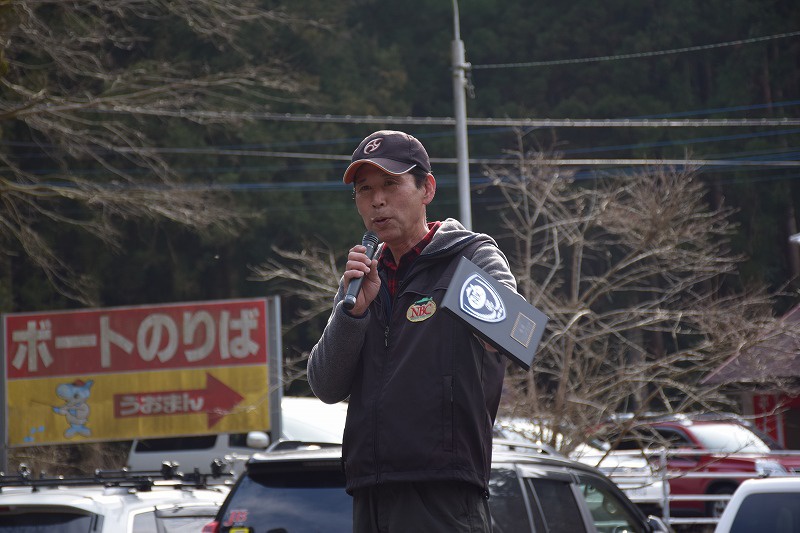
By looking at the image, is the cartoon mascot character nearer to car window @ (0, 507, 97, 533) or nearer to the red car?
the red car

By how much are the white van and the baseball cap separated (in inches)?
462

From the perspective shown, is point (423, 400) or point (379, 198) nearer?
point (423, 400)

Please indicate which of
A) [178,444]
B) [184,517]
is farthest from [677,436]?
[184,517]

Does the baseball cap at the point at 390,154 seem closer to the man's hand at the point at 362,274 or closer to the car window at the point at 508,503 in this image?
the man's hand at the point at 362,274

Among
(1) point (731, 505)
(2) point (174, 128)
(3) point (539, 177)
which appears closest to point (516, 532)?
(1) point (731, 505)

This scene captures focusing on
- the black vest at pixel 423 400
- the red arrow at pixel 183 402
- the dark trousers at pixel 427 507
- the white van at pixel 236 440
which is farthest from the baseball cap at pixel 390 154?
the white van at pixel 236 440

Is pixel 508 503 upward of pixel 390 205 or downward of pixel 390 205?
downward

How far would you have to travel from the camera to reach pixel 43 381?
14422mm

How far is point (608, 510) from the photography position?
7078 millimetres

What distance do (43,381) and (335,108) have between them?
19497mm

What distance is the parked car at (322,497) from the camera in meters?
5.78

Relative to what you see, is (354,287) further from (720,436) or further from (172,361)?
(720,436)

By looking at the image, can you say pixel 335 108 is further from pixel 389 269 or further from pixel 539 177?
pixel 389 269

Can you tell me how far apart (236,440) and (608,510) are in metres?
10.2
